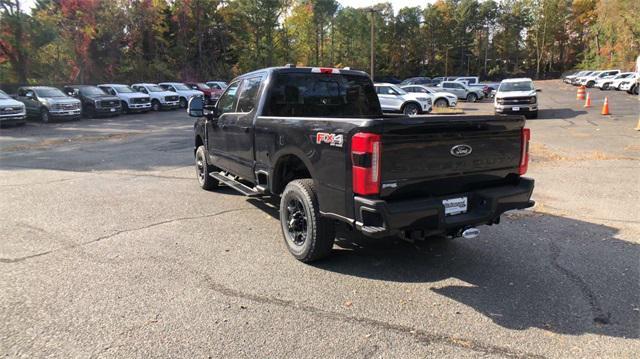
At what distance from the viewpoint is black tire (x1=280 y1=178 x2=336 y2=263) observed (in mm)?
4461

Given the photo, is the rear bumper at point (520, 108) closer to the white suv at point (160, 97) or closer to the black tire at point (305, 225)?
the black tire at point (305, 225)

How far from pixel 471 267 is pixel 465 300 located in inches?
30.8

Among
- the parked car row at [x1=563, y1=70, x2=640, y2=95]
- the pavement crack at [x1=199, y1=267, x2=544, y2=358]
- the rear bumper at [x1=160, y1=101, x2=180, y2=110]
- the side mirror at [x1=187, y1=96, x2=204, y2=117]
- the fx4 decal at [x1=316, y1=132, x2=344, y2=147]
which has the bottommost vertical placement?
the pavement crack at [x1=199, y1=267, x2=544, y2=358]

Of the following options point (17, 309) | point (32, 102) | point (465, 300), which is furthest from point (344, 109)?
point (32, 102)

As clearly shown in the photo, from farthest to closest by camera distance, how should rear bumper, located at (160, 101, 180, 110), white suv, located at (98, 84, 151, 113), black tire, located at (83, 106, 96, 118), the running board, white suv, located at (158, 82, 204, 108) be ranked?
white suv, located at (158, 82, 204, 108) < rear bumper, located at (160, 101, 180, 110) < white suv, located at (98, 84, 151, 113) < black tire, located at (83, 106, 96, 118) < the running board

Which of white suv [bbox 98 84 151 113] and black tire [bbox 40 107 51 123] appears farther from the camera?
white suv [bbox 98 84 151 113]

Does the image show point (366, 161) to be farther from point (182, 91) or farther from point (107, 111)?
point (182, 91)

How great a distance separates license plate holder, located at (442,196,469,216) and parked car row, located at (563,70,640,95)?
35.6 meters

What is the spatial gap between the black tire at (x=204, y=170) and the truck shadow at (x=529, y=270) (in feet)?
10.7

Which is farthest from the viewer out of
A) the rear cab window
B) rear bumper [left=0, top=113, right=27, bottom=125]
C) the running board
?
rear bumper [left=0, top=113, right=27, bottom=125]

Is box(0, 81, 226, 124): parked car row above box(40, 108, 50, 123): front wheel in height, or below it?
above

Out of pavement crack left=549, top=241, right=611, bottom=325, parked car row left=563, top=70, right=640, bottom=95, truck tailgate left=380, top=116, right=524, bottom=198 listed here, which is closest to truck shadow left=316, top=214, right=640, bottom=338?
pavement crack left=549, top=241, right=611, bottom=325

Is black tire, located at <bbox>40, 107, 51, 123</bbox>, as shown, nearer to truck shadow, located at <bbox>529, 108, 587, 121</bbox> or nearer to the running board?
the running board

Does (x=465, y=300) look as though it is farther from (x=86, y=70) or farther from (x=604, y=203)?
(x=86, y=70)
